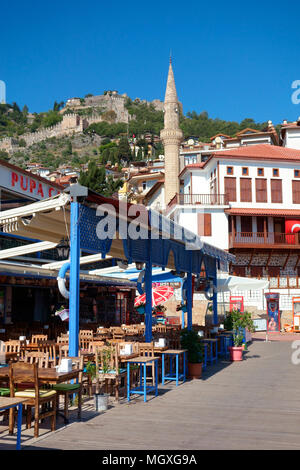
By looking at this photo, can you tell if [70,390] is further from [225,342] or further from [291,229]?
[291,229]

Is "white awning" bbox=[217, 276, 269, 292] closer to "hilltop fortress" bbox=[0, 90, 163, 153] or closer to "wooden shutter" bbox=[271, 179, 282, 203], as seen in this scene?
"wooden shutter" bbox=[271, 179, 282, 203]

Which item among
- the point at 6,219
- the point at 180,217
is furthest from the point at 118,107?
the point at 6,219

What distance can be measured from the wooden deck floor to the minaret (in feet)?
143

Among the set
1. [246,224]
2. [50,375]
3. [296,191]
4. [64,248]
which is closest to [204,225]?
[246,224]

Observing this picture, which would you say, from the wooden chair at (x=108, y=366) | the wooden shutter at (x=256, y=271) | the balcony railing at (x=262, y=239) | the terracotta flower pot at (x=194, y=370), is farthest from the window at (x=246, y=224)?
the wooden chair at (x=108, y=366)

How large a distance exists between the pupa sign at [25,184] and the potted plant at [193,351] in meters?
8.45

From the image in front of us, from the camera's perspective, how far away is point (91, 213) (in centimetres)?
833

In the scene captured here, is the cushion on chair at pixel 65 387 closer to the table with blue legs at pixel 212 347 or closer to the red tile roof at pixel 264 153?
the table with blue legs at pixel 212 347

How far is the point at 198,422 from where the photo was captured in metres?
6.72

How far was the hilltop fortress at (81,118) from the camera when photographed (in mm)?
166275

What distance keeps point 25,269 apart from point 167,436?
30.8 feet

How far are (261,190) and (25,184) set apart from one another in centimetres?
2520

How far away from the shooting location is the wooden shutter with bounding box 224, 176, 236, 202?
38.4m

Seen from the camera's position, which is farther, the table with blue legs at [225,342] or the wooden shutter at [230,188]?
the wooden shutter at [230,188]
